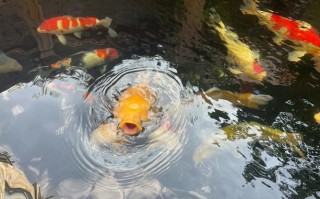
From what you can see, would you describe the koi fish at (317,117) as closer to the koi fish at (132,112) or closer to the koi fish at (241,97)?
the koi fish at (241,97)

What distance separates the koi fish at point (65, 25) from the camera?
450cm

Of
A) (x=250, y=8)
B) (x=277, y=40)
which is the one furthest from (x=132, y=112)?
(x=250, y=8)

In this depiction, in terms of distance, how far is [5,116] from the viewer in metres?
3.80

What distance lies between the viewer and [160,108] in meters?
3.91

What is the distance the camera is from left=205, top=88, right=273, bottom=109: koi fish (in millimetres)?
3955

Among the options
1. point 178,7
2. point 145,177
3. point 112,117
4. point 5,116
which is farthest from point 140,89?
point 178,7

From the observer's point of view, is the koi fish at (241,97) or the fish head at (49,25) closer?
the koi fish at (241,97)

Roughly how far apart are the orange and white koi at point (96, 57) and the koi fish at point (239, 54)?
4.18ft

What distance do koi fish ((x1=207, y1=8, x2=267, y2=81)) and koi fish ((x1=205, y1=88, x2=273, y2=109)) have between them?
30 centimetres

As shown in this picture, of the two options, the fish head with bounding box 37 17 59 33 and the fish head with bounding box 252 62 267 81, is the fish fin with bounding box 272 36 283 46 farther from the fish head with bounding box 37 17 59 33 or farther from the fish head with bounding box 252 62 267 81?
the fish head with bounding box 37 17 59 33

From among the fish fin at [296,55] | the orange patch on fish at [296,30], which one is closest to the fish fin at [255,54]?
the fish fin at [296,55]

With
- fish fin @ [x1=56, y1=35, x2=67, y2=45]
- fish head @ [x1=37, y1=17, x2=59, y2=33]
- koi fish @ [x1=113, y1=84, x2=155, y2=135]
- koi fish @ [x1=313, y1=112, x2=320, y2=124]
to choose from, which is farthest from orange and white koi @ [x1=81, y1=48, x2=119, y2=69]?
A: koi fish @ [x1=313, y1=112, x2=320, y2=124]

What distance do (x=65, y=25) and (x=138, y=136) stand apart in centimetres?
165

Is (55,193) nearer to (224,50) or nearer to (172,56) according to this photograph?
(172,56)
